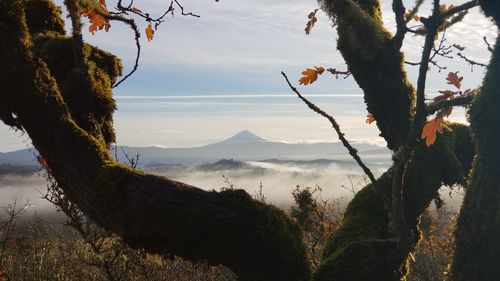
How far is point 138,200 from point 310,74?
7.23ft

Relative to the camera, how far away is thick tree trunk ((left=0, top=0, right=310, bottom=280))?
3.62 metres

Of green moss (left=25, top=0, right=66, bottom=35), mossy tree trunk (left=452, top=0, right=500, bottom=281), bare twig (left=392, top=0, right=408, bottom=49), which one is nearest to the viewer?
mossy tree trunk (left=452, top=0, right=500, bottom=281)

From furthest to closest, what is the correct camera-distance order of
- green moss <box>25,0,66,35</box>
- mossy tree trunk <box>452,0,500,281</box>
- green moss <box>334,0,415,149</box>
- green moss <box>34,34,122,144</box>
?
green moss <box>25,0,66,35</box> → green moss <box>34,34,122,144</box> → green moss <box>334,0,415,149</box> → mossy tree trunk <box>452,0,500,281</box>

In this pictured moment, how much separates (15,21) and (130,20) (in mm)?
1112

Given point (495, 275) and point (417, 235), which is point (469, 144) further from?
point (495, 275)

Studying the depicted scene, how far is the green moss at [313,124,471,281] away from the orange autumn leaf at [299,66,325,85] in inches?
49.6

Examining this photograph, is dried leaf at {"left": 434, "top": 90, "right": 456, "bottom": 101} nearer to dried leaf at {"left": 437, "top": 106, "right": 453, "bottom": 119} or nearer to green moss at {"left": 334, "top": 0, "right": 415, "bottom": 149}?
dried leaf at {"left": 437, "top": 106, "right": 453, "bottom": 119}

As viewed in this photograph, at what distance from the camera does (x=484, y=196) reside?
272cm

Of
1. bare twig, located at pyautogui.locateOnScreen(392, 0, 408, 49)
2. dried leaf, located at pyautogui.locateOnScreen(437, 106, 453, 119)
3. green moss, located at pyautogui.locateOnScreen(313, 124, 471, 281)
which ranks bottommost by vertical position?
green moss, located at pyautogui.locateOnScreen(313, 124, 471, 281)

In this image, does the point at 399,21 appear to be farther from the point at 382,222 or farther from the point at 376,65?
the point at 382,222

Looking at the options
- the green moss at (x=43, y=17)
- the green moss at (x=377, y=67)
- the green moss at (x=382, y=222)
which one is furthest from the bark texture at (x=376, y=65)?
the green moss at (x=43, y=17)

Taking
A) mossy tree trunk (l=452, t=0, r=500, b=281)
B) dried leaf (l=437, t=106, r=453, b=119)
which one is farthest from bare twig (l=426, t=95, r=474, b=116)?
mossy tree trunk (l=452, t=0, r=500, b=281)

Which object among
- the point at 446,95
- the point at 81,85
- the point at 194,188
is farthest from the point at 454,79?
the point at 81,85

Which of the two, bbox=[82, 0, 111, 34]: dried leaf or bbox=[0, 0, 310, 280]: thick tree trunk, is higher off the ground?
bbox=[82, 0, 111, 34]: dried leaf
